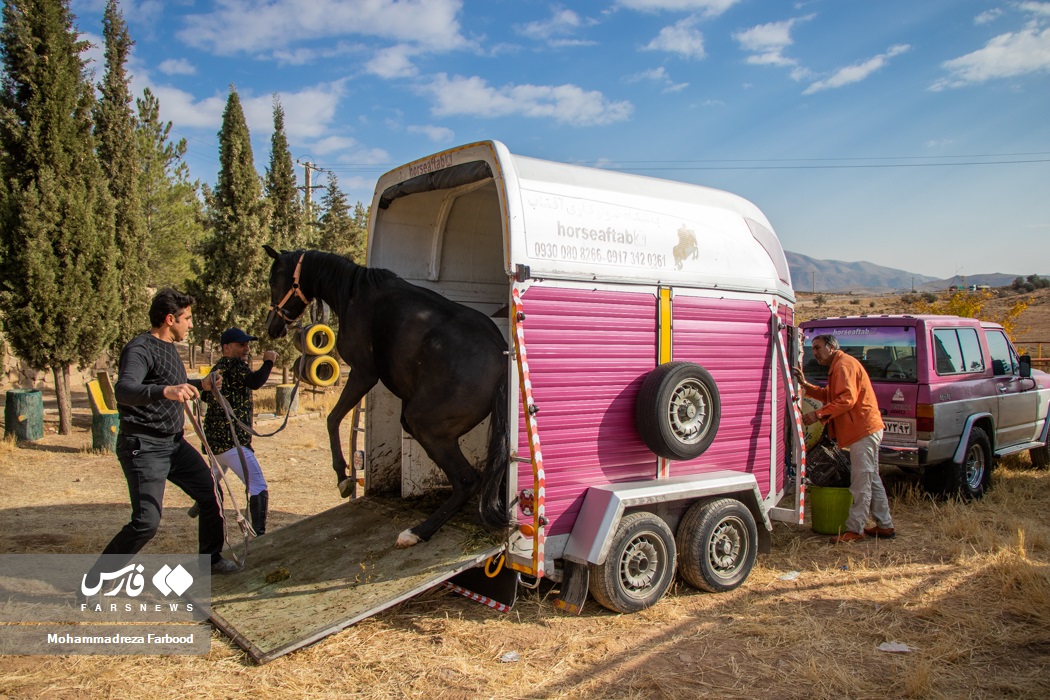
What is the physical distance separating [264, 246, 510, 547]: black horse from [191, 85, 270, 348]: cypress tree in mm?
10971

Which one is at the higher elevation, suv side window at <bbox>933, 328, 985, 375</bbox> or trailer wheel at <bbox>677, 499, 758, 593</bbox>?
suv side window at <bbox>933, 328, 985, 375</bbox>

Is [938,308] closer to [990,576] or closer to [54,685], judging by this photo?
[990,576]

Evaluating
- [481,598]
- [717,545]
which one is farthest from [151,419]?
[717,545]

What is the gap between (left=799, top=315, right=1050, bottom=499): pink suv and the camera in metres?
7.02

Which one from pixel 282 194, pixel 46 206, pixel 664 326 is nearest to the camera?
pixel 664 326

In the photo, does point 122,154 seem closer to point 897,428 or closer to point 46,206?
point 46,206

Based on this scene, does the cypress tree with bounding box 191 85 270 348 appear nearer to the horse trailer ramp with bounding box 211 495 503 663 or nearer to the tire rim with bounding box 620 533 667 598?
the horse trailer ramp with bounding box 211 495 503 663

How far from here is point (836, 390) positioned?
6.18 m

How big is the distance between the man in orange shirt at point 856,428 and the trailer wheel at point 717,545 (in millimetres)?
1538

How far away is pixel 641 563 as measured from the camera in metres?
4.66

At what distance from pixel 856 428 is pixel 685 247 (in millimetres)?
2552

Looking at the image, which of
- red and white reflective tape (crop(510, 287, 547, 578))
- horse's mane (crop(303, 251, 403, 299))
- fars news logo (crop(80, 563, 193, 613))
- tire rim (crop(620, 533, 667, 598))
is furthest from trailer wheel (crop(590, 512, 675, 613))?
fars news logo (crop(80, 563, 193, 613))

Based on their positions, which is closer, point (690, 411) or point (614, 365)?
point (614, 365)

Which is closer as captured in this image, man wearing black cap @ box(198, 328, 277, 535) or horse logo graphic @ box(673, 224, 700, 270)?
horse logo graphic @ box(673, 224, 700, 270)
